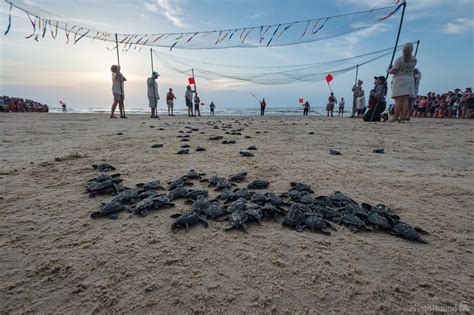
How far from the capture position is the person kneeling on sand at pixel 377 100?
10.3m

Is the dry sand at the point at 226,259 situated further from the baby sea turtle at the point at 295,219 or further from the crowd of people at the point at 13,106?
the crowd of people at the point at 13,106

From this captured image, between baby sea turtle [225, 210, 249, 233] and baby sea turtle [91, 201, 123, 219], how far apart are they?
3.42ft

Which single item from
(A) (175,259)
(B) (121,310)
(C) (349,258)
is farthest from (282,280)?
(B) (121,310)

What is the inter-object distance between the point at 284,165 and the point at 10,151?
16.1 feet

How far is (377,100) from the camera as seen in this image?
10.6 metres

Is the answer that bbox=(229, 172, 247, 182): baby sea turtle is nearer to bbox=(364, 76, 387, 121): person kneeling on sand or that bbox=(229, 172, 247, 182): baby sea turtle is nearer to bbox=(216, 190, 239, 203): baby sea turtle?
bbox=(216, 190, 239, 203): baby sea turtle

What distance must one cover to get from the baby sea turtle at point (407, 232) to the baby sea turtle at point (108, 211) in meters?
2.35

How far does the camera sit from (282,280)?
4.49ft

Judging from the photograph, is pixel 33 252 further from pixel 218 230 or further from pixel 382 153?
pixel 382 153

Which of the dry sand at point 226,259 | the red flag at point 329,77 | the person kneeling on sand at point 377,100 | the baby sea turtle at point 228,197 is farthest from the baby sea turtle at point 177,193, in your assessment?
the red flag at point 329,77

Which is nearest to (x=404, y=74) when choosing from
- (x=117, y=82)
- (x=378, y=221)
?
(x=378, y=221)

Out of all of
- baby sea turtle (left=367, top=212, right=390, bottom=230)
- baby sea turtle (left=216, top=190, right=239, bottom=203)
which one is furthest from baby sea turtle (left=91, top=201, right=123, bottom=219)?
baby sea turtle (left=367, top=212, right=390, bottom=230)

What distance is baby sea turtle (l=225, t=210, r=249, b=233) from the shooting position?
1.93m

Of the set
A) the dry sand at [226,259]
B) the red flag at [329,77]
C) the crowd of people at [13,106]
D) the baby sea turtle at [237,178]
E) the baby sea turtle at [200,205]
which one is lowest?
the dry sand at [226,259]
